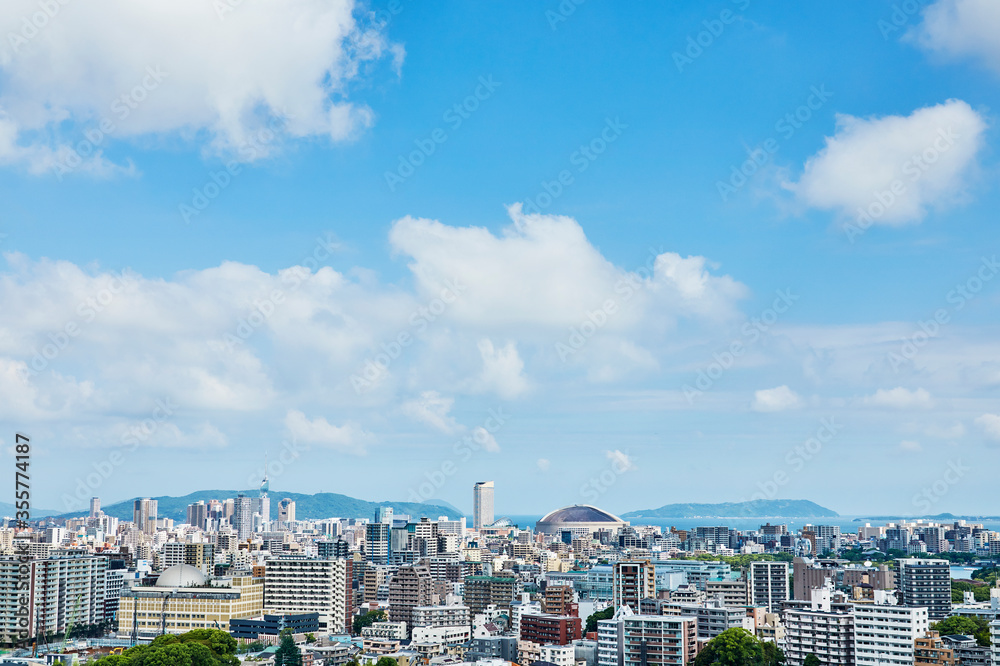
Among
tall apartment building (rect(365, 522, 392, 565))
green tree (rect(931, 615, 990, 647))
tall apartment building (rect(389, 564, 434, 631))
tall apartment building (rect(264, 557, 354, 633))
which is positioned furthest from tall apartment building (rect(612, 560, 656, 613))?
tall apartment building (rect(365, 522, 392, 565))

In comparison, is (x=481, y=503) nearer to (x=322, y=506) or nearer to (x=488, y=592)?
(x=322, y=506)

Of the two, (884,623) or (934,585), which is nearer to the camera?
(884,623)

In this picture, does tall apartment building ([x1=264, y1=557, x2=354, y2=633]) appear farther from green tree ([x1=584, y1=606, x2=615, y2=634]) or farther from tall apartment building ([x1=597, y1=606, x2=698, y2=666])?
tall apartment building ([x1=597, y1=606, x2=698, y2=666])

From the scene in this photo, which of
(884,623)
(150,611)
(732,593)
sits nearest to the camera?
(884,623)

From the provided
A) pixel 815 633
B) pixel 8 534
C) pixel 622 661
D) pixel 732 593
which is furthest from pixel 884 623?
pixel 8 534

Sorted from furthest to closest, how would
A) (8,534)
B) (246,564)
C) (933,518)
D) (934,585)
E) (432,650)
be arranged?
(933,518) → (8,534) → (246,564) → (934,585) → (432,650)

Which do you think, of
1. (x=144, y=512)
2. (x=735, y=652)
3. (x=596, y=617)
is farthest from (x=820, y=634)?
(x=144, y=512)

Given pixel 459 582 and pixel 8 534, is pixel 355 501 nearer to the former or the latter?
pixel 8 534

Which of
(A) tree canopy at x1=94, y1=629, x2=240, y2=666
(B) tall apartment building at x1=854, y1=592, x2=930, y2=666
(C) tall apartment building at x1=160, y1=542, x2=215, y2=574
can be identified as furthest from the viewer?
(C) tall apartment building at x1=160, y1=542, x2=215, y2=574
